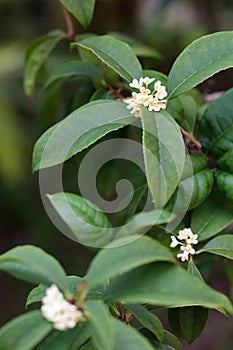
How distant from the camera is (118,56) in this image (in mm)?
874

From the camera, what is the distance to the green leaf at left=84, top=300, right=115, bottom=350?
0.53 m

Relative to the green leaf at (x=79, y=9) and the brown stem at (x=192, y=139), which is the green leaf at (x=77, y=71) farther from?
the brown stem at (x=192, y=139)

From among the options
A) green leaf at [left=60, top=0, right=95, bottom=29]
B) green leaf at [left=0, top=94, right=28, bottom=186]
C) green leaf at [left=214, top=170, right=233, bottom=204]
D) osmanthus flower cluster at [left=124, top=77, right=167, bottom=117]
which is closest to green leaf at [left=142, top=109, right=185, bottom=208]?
osmanthus flower cluster at [left=124, top=77, right=167, bottom=117]

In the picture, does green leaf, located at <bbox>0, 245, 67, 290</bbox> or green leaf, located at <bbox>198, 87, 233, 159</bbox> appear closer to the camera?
green leaf, located at <bbox>0, 245, 67, 290</bbox>

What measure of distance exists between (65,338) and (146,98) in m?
0.33

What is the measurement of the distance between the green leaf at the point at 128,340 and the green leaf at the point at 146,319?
0.13 m

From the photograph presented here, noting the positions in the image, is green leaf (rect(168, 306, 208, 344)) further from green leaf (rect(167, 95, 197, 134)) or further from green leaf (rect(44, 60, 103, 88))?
green leaf (rect(44, 60, 103, 88))

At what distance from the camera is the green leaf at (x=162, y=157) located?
2.39 feet

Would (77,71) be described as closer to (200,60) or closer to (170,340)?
(200,60)

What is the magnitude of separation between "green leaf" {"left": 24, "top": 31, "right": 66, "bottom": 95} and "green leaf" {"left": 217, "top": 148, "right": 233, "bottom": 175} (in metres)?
0.43

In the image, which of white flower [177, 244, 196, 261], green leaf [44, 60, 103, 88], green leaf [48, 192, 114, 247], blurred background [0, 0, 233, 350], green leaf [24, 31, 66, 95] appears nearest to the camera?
green leaf [48, 192, 114, 247]

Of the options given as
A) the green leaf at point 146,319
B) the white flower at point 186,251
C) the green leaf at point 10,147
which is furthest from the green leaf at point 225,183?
the green leaf at point 10,147

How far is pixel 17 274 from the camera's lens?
67cm

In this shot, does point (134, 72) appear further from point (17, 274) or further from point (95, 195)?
point (17, 274)
